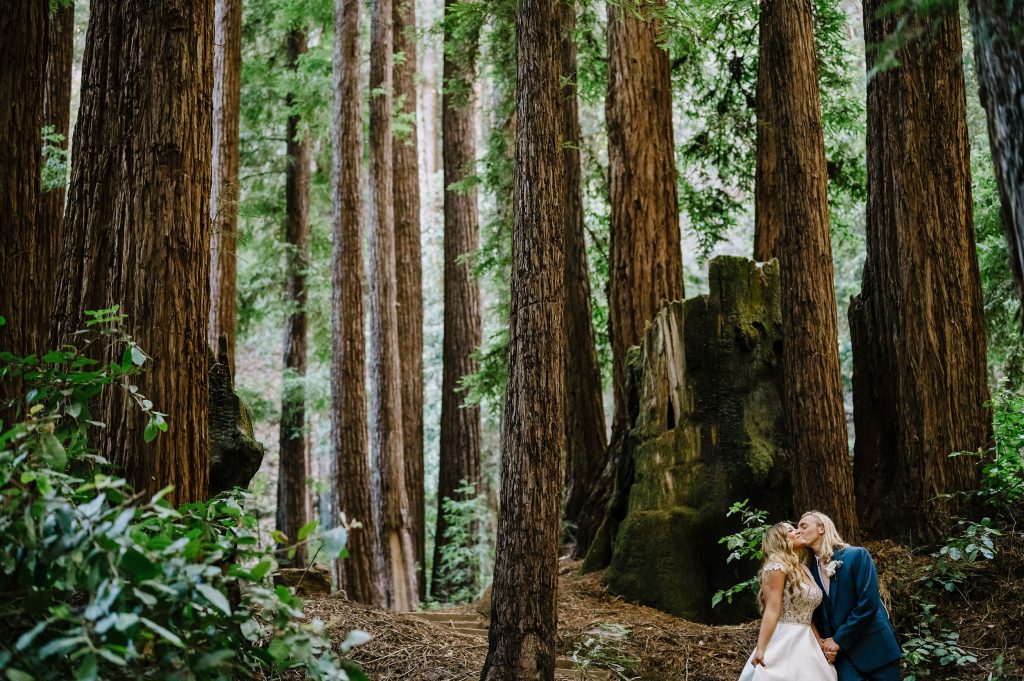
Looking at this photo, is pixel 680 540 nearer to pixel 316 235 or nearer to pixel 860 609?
pixel 860 609

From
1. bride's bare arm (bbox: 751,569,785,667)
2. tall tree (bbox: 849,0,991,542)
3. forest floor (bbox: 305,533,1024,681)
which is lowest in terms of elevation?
forest floor (bbox: 305,533,1024,681)

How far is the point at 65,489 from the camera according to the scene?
3.09m

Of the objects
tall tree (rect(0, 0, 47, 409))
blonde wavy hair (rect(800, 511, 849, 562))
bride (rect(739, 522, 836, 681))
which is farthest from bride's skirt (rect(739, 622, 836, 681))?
tall tree (rect(0, 0, 47, 409))

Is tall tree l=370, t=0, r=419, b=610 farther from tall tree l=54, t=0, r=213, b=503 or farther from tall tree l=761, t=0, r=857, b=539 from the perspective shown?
tall tree l=54, t=0, r=213, b=503

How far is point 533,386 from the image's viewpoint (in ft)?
20.5

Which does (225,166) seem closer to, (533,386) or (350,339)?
(350,339)

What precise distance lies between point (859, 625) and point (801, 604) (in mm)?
372

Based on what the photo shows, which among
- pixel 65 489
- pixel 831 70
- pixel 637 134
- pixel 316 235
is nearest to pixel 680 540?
pixel 637 134

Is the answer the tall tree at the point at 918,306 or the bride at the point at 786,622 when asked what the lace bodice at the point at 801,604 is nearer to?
the bride at the point at 786,622

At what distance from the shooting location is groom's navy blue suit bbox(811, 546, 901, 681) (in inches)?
216

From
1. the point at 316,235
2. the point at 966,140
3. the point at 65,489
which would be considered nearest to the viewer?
the point at 65,489

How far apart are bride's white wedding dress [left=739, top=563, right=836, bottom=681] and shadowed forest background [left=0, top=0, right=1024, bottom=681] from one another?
1.14 metres

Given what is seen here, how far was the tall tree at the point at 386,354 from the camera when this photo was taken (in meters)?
12.5

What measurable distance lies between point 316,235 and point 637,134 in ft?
31.9
